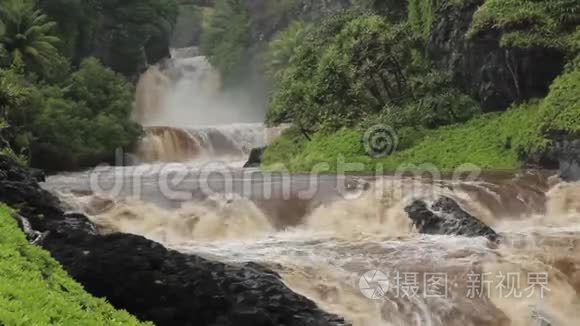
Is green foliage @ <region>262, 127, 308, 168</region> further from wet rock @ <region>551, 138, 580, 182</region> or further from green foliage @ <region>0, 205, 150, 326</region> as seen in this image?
green foliage @ <region>0, 205, 150, 326</region>

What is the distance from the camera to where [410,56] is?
23.9 m

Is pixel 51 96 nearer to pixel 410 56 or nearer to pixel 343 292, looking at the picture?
pixel 410 56

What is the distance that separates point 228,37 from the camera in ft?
155

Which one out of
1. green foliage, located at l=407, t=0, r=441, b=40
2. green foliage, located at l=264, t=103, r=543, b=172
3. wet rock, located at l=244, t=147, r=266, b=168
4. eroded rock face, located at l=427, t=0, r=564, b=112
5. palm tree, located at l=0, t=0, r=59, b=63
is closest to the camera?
green foliage, located at l=264, t=103, r=543, b=172

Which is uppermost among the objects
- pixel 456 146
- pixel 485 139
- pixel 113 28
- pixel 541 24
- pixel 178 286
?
pixel 113 28

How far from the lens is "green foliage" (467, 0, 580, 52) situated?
19312 mm

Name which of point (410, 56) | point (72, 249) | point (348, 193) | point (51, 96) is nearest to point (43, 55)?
point (51, 96)

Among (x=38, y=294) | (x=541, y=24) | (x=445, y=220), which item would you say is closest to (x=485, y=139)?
(x=541, y=24)

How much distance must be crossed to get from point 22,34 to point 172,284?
58.1 feet

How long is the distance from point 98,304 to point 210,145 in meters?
23.6

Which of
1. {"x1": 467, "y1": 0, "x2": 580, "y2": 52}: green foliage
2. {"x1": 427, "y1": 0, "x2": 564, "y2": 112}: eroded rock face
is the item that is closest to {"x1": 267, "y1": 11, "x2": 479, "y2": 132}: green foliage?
{"x1": 427, "y1": 0, "x2": 564, "y2": 112}: eroded rock face

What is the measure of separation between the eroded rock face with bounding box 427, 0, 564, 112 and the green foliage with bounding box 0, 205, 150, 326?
1586 centimetres

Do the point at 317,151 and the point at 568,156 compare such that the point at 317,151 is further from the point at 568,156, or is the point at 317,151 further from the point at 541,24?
the point at 568,156

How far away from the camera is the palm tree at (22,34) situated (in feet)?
75.3
